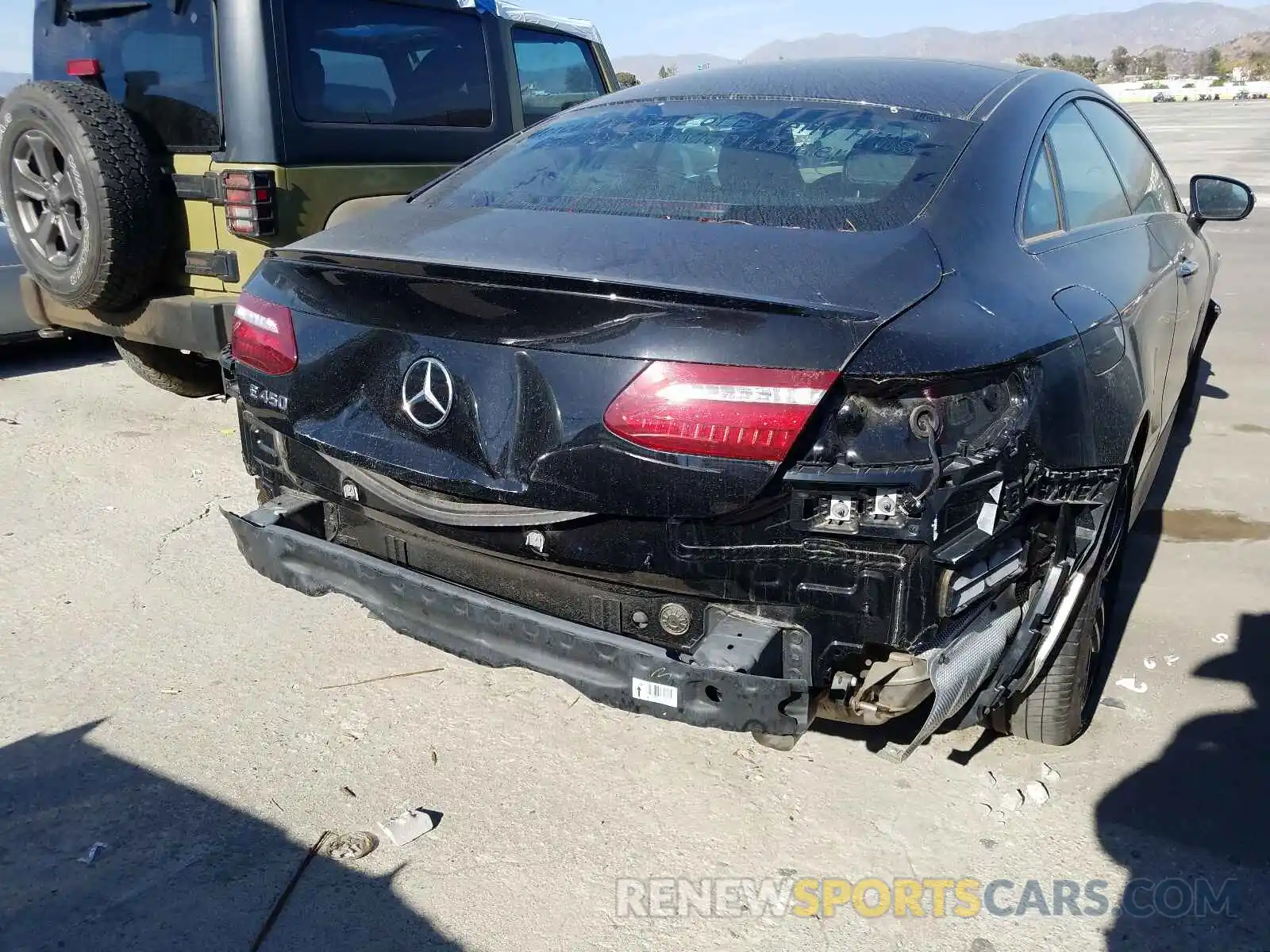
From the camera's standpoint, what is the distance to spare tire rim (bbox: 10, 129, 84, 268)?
468 centimetres

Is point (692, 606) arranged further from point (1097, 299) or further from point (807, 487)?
point (1097, 299)

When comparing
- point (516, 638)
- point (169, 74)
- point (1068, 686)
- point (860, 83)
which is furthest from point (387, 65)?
point (1068, 686)

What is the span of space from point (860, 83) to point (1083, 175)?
28.7 inches

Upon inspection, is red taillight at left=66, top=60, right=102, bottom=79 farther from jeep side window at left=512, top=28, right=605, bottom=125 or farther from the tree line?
the tree line

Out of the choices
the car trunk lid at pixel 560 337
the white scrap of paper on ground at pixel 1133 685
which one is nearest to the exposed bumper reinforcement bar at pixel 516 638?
the car trunk lid at pixel 560 337

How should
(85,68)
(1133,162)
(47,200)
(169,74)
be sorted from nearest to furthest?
(1133,162) < (47,200) < (169,74) < (85,68)

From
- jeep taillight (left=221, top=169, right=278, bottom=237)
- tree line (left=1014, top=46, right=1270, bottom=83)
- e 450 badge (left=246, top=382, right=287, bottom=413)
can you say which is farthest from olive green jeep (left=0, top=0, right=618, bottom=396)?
tree line (left=1014, top=46, right=1270, bottom=83)

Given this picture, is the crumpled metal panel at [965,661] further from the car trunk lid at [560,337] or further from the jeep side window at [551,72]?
the jeep side window at [551,72]

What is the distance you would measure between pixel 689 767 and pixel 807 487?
3.66 feet

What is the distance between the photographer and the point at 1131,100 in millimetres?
60562

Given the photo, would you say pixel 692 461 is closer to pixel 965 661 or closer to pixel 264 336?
pixel 965 661

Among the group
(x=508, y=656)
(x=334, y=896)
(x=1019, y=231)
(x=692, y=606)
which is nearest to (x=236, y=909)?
(x=334, y=896)

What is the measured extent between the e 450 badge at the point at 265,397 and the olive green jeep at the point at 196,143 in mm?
2262

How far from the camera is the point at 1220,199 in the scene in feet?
14.0
